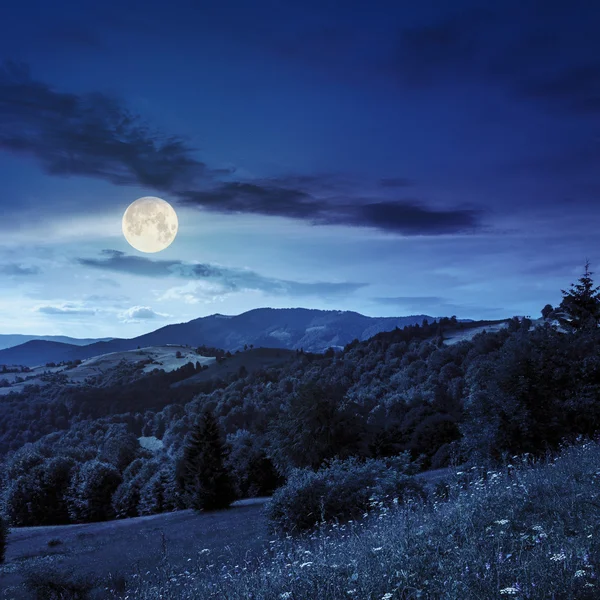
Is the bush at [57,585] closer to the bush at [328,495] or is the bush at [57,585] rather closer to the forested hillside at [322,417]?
the bush at [328,495]

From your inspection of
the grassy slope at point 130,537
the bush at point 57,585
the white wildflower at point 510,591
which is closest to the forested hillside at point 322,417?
the grassy slope at point 130,537

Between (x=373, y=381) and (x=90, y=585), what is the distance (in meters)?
112

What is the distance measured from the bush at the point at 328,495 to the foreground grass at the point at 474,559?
1196 cm

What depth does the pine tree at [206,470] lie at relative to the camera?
52.0 m

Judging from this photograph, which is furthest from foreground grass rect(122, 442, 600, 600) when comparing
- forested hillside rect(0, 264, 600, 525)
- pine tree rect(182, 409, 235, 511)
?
pine tree rect(182, 409, 235, 511)

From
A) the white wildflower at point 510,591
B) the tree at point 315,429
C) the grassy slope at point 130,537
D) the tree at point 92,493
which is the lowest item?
the tree at point 92,493

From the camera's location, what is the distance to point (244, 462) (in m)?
64.1

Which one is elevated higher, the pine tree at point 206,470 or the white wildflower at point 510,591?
the white wildflower at point 510,591

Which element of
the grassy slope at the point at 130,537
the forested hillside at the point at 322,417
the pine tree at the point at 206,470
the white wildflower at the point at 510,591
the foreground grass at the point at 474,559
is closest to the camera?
the white wildflower at the point at 510,591

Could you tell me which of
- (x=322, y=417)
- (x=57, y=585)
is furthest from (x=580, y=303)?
(x=57, y=585)

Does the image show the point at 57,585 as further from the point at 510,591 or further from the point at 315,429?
the point at 315,429

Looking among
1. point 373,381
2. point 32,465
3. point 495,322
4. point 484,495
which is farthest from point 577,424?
point 495,322

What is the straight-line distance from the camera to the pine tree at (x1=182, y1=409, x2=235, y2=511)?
52031 mm

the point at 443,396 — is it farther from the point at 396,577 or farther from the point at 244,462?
the point at 396,577
